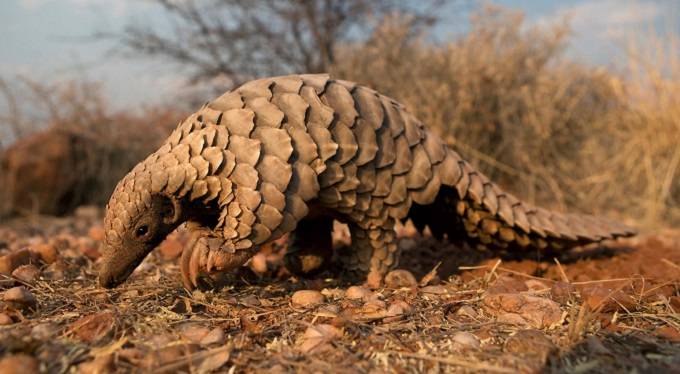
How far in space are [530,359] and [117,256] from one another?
1.70 metres

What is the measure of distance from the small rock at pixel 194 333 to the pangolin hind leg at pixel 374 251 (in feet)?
3.43

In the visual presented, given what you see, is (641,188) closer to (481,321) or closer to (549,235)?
(549,235)

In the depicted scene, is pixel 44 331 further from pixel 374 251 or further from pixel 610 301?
pixel 610 301

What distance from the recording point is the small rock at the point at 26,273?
251 centimetres

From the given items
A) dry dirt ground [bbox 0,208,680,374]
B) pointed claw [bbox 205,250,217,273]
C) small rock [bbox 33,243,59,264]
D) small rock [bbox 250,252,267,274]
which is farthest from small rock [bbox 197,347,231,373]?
small rock [bbox 33,243,59,264]

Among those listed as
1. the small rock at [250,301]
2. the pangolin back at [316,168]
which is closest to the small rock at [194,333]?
the small rock at [250,301]

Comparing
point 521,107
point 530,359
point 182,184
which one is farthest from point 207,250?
point 521,107

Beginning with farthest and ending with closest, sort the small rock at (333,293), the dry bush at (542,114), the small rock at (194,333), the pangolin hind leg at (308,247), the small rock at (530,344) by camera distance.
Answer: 1. the dry bush at (542,114)
2. the pangolin hind leg at (308,247)
3. the small rock at (333,293)
4. the small rock at (194,333)
5. the small rock at (530,344)

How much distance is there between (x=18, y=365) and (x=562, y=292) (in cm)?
209

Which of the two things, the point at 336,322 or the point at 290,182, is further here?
the point at 290,182

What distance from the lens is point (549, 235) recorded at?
2928mm

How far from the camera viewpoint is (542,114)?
611 cm

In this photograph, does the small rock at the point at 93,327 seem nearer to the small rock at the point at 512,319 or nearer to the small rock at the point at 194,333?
the small rock at the point at 194,333

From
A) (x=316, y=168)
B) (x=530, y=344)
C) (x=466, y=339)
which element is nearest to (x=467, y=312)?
(x=466, y=339)
